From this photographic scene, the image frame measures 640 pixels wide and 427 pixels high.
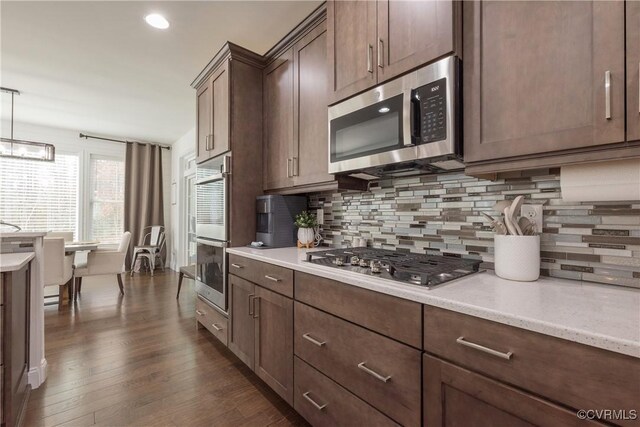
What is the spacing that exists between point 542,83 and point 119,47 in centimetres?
328

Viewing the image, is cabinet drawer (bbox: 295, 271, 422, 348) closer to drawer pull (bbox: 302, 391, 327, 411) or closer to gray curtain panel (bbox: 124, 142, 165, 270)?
drawer pull (bbox: 302, 391, 327, 411)

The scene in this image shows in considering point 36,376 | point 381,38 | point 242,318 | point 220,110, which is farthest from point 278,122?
point 36,376

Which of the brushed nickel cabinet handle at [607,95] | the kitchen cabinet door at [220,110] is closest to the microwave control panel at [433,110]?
the brushed nickel cabinet handle at [607,95]

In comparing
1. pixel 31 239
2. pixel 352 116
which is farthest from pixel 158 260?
pixel 352 116

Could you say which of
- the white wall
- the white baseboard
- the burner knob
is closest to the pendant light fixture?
the white wall

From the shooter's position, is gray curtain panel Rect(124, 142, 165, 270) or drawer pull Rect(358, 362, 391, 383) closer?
drawer pull Rect(358, 362, 391, 383)

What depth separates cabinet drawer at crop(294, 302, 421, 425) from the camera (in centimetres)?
97

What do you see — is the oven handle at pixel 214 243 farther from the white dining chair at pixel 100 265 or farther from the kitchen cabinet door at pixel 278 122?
the white dining chair at pixel 100 265

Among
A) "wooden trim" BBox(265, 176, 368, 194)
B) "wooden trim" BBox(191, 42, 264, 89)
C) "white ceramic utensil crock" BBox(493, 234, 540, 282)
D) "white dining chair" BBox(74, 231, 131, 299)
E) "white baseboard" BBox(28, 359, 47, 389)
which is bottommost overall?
"white baseboard" BBox(28, 359, 47, 389)

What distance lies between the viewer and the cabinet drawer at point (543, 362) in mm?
606

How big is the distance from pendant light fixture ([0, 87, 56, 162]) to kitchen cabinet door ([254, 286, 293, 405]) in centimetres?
383

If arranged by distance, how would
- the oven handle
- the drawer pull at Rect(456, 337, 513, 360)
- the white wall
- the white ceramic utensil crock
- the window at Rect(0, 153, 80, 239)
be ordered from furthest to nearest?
1. the white wall
2. the window at Rect(0, 153, 80, 239)
3. the oven handle
4. the white ceramic utensil crock
5. the drawer pull at Rect(456, 337, 513, 360)

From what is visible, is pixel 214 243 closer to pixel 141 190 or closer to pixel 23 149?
pixel 23 149

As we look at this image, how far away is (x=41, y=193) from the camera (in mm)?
5035
